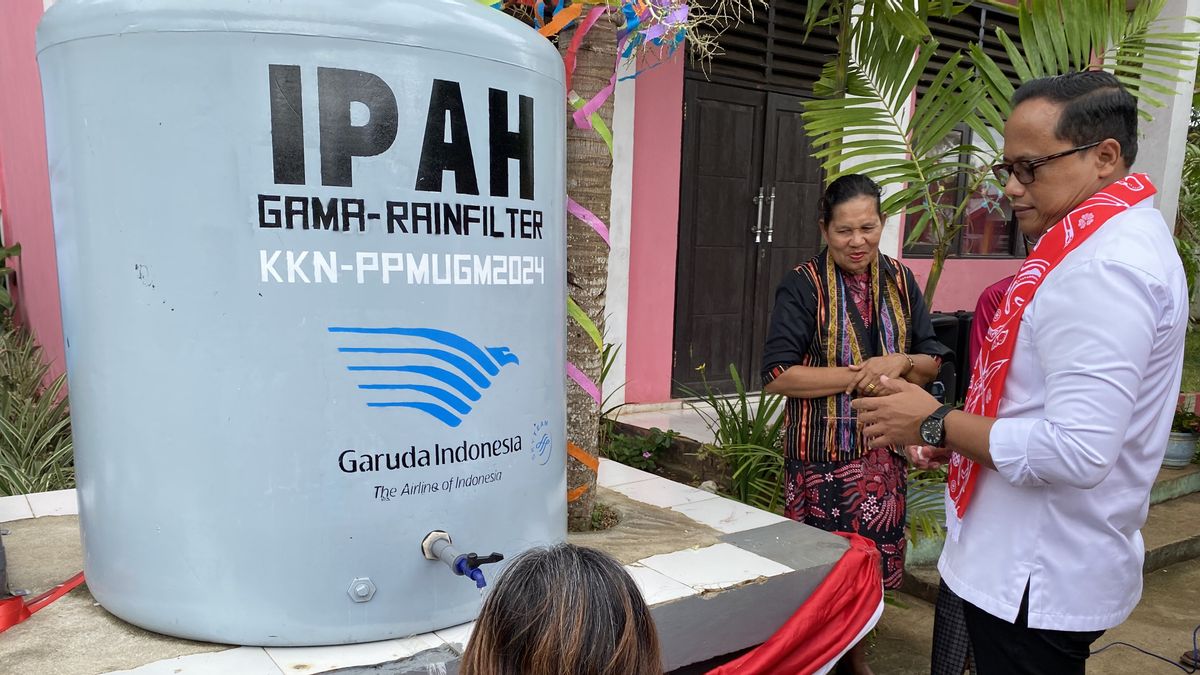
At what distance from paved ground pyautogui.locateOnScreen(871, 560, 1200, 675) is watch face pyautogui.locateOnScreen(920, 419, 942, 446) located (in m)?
2.17

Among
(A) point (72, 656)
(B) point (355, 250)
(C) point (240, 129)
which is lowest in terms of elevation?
(A) point (72, 656)

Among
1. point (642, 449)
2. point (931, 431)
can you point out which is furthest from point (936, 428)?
point (642, 449)

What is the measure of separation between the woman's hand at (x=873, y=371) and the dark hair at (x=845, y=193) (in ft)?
1.50

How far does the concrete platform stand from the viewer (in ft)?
5.44

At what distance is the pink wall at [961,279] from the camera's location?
25.7 ft

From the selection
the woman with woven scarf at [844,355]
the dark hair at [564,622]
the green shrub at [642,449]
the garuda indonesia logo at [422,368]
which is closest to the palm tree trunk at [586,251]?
the woman with woven scarf at [844,355]

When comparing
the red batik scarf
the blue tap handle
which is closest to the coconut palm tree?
the red batik scarf

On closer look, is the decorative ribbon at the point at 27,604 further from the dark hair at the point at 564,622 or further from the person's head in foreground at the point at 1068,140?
the person's head in foreground at the point at 1068,140

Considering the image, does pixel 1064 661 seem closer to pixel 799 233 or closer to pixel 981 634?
pixel 981 634

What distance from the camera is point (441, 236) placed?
1.67 meters

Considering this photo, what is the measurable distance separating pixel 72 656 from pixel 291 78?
48.3 inches

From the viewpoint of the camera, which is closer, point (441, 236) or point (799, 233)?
point (441, 236)

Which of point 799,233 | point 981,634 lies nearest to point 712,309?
point 799,233

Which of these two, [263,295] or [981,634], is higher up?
[263,295]
